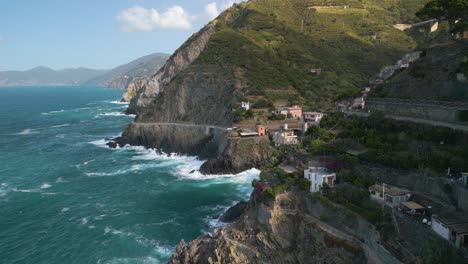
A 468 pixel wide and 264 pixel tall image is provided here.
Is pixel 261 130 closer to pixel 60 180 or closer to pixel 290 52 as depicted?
pixel 60 180

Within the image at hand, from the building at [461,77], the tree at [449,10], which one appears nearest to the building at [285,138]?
the tree at [449,10]

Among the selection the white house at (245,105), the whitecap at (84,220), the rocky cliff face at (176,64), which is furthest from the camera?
the rocky cliff face at (176,64)

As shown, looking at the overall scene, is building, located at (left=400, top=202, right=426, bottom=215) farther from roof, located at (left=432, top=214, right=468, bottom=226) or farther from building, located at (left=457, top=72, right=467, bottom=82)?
building, located at (left=457, top=72, right=467, bottom=82)

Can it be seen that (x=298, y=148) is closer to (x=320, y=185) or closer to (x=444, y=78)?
(x=320, y=185)

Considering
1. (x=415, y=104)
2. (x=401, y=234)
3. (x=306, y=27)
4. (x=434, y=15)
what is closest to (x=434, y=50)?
(x=434, y=15)

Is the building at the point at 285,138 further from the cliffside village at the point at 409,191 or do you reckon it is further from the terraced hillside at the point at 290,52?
the terraced hillside at the point at 290,52

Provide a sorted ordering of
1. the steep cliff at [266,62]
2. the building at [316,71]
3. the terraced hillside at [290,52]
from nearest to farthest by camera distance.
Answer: the steep cliff at [266,62], the terraced hillside at [290,52], the building at [316,71]
